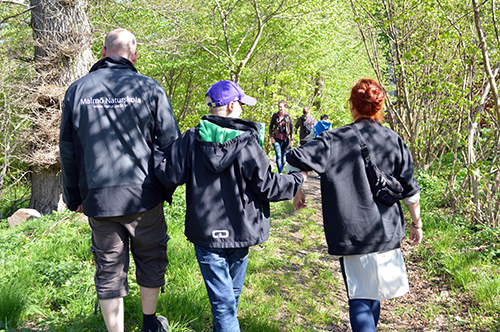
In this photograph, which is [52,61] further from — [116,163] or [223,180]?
[223,180]

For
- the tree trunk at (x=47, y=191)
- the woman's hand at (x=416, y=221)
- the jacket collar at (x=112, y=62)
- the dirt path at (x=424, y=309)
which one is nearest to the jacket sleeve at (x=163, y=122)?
the jacket collar at (x=112, y=62)

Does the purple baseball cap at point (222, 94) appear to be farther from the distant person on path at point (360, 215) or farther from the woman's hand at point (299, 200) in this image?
the woman's hand at point (299, 200)

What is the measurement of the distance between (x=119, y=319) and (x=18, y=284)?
1.18 metres

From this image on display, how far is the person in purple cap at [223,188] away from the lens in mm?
2174

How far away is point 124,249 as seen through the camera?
2.40m

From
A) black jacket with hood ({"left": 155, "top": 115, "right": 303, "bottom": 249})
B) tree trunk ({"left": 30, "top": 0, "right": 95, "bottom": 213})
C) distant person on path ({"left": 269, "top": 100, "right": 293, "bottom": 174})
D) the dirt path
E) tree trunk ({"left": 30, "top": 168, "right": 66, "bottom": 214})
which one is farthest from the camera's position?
distant person on path ({"left": 269, "top": 100, "right": 293, "bottom": 174})

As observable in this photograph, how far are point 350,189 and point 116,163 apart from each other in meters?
1.51

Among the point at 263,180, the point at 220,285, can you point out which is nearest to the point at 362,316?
the point at 220,285

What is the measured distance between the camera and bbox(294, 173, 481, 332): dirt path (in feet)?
10.8

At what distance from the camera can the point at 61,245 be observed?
401cm

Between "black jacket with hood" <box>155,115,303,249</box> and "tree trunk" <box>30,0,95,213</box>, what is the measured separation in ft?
15.9

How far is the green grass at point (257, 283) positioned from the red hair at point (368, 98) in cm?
181

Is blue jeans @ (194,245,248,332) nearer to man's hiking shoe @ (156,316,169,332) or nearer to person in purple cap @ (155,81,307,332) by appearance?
person in purple cap @ (155,81,307,332)

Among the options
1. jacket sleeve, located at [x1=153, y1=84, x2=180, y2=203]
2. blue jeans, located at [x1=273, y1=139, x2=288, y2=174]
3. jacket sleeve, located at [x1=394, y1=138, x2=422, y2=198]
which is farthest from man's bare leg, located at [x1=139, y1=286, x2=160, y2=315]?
blue jeans, located at [x1=273, y1=139, x2=288, y2=174]
